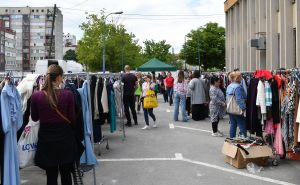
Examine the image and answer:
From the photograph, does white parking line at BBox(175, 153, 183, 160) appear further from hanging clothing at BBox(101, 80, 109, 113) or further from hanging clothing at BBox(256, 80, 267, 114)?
hanging clothing at BBox(256, 80, 267, 114)

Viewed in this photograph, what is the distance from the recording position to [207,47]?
63.7 m

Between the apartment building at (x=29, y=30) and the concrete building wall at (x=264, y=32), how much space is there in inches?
4535

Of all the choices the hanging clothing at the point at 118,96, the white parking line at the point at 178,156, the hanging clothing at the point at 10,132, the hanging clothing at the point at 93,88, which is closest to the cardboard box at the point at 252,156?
the white parking line at the point at 178,156

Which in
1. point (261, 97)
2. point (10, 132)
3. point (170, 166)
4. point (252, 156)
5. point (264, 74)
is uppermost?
point (264, 74)

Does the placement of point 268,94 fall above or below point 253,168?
above

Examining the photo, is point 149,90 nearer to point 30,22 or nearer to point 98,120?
point 98,120

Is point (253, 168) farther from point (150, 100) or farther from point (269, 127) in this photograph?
point (150, 100)

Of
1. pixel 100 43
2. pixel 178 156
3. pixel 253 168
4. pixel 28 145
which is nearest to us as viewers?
pixel 28 145

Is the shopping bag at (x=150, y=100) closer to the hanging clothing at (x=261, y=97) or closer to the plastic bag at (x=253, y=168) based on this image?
the hanging clothing at (x=261, y=97)

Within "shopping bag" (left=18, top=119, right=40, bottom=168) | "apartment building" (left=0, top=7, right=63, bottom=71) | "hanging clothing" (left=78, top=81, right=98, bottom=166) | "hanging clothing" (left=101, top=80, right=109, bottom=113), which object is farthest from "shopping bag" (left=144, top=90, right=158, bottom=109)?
"apartment building" (left=0, top=7, right=63, bottom=71)

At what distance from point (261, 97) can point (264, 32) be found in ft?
56.6

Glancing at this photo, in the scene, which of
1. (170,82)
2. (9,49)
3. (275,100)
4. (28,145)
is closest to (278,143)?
(275,100)

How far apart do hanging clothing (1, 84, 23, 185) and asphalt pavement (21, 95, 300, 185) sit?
214 cm

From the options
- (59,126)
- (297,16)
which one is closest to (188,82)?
(297,16)
